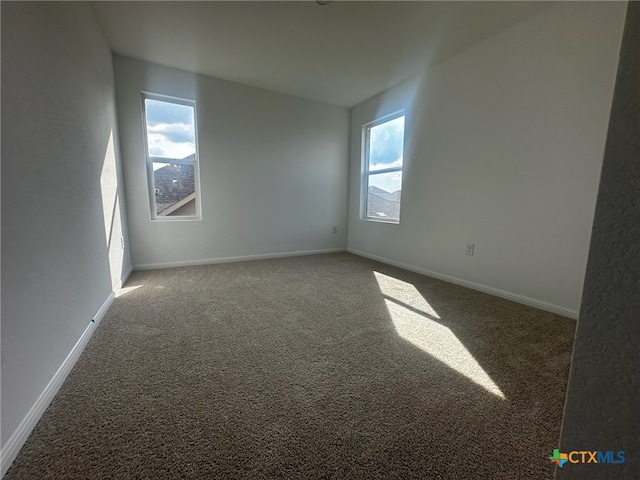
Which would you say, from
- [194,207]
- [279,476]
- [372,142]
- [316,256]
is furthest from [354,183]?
[279,476]

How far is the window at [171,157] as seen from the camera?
10.2 feet

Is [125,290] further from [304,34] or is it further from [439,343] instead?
[304,34]

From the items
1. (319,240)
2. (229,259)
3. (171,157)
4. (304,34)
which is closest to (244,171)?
(171,157)

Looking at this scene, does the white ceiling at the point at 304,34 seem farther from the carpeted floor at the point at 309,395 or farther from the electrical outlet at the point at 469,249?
the carpeted floor at the point at 309,395

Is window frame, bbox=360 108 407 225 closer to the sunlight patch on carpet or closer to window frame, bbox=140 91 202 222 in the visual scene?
window frame, bbox=140 91 202 222

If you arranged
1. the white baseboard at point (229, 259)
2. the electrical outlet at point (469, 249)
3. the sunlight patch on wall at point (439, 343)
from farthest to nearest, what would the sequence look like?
the white baseboard at point (229, 259), the electrical outlet at point (469, 249), the sunlight patch on wall at point (439, 343)

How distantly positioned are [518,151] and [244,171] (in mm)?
3050

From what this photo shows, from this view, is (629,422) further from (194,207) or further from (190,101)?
(190,101)

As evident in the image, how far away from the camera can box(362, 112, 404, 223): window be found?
11.3 feet

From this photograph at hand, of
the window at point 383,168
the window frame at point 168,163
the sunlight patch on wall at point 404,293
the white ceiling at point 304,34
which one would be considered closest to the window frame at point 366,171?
the window at point 383,168

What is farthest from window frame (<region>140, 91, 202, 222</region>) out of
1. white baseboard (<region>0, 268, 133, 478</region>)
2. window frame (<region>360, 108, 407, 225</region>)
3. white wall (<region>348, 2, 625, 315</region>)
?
white wall (<region>348, 2, 625, 315</region>)

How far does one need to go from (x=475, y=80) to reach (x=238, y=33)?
2.24 m

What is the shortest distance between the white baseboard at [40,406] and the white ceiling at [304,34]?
2.46 metres

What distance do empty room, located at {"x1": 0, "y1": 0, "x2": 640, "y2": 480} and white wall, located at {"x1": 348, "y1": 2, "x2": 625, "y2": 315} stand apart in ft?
0.06
